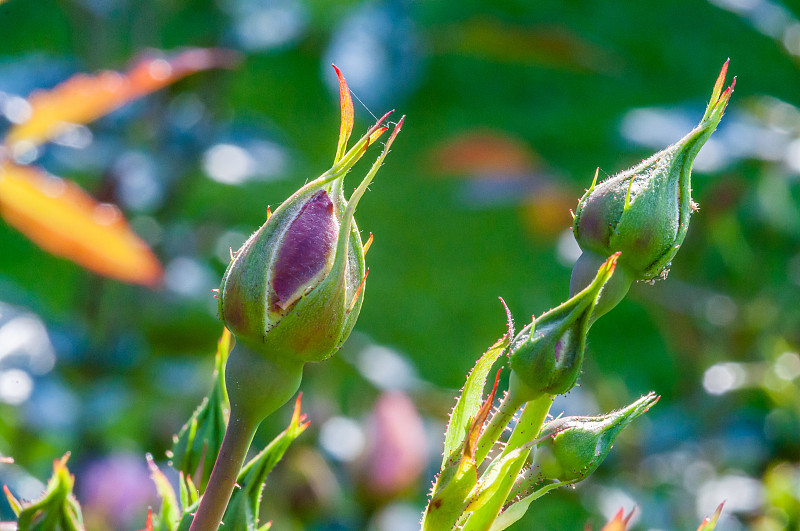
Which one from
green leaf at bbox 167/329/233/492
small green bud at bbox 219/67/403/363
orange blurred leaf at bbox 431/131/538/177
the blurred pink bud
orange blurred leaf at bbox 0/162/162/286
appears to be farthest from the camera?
orange blurred leaf at bbox 431/131/538/177

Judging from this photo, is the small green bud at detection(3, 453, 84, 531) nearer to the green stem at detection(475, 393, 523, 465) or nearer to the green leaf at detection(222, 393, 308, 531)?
the green leaf at detection(222, 393, 308, 531)

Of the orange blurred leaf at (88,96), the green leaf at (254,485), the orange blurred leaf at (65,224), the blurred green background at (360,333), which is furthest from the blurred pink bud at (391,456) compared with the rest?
the green leaf at (254,485)

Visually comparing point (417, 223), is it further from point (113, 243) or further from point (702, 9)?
point (113, 243)

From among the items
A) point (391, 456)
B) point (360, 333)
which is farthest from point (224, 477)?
point (360, 333)

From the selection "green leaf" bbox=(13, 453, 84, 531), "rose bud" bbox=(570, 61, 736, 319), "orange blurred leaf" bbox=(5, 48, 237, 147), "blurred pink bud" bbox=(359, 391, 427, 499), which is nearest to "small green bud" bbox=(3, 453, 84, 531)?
"green leaf" bbox=(13, 453, 84, 531)

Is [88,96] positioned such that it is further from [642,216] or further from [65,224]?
[642,216]
